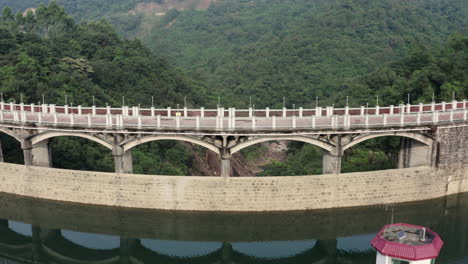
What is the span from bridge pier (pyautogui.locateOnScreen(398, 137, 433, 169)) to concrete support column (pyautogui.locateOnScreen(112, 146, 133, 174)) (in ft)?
77.6

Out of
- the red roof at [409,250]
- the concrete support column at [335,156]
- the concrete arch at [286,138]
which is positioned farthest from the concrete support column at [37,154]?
the red roof at [409,250]

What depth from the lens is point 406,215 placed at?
38594 millimetres

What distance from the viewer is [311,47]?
343 feet

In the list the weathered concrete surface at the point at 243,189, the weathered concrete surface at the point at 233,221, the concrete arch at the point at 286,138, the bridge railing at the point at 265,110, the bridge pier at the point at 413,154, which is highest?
the bridge railing at the point at 265,110

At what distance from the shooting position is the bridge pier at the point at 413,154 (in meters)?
40.2

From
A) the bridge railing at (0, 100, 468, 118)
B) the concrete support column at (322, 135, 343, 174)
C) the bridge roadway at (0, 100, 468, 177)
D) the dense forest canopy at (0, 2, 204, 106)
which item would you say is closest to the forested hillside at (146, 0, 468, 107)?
the dense forest canopy at (0, 2, 204, 106)

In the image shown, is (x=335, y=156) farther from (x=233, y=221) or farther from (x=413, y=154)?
(x=233, y=221)

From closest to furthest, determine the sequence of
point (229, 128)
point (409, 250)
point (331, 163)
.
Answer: point (409, 250), point (229, 128), point (331, 163)

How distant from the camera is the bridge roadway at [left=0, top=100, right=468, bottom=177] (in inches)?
1447

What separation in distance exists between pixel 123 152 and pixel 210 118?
749 cm

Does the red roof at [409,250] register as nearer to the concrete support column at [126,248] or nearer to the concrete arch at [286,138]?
the concrete arch at [286,138]

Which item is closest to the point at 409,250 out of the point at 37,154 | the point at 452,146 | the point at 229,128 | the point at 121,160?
the point at 229,128

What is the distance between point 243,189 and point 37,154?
1805 centimetres

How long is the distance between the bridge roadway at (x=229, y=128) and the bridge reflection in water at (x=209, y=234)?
3955 mm
